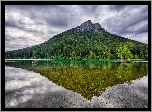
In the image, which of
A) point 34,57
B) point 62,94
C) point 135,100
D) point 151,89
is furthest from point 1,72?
point 34,57

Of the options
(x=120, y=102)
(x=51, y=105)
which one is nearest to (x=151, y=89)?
(x=120, y=102)

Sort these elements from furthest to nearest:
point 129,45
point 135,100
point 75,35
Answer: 1. point 75,35
2. point 129,45
3. point 135,100

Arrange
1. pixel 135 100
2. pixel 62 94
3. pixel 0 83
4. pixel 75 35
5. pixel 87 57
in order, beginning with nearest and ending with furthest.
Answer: pixel 0 83 → pixel 135 100 → pixel 62 94 → pixel 87 57 → pixel 75 35

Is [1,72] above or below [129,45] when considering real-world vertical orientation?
below

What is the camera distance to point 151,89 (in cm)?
737

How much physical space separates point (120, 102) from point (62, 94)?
3579mm

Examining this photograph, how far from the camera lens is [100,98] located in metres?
10.6

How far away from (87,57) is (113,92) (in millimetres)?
86682

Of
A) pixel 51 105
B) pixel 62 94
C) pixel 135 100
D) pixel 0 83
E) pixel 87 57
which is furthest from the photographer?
pixel 87 57
